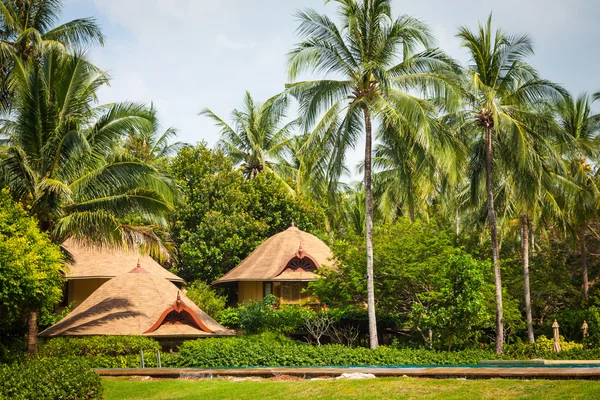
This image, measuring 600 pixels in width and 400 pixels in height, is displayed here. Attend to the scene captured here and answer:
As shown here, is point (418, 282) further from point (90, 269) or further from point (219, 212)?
point (90, 269)

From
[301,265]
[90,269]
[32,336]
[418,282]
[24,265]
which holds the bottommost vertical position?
[32,336]

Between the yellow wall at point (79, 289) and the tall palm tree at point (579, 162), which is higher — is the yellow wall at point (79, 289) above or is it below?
below

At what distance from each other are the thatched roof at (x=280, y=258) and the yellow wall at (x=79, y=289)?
6998 millimetres

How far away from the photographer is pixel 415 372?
52.4 ft

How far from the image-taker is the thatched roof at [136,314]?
85.3 feet

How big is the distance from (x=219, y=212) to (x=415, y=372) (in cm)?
2490

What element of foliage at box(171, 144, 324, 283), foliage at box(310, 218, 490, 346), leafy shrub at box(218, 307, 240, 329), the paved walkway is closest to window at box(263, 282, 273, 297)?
foliage at box(171, 144, 324, 283)

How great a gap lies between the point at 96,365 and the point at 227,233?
55.1 feet

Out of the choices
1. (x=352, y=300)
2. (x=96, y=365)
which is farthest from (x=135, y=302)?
(x=352, y=300)

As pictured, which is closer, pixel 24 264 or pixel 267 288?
pixel 24 264

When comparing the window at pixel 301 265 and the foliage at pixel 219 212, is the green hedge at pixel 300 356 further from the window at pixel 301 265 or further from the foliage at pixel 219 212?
the foliage at pixel 219 212

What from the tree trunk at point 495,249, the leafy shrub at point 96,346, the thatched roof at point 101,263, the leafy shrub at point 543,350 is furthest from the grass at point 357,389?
the thatched roof at point 101,263

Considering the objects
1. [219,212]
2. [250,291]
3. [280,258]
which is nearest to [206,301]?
[250,291]

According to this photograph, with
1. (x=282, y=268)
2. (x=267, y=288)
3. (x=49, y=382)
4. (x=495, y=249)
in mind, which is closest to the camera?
(x=49, y=382)
